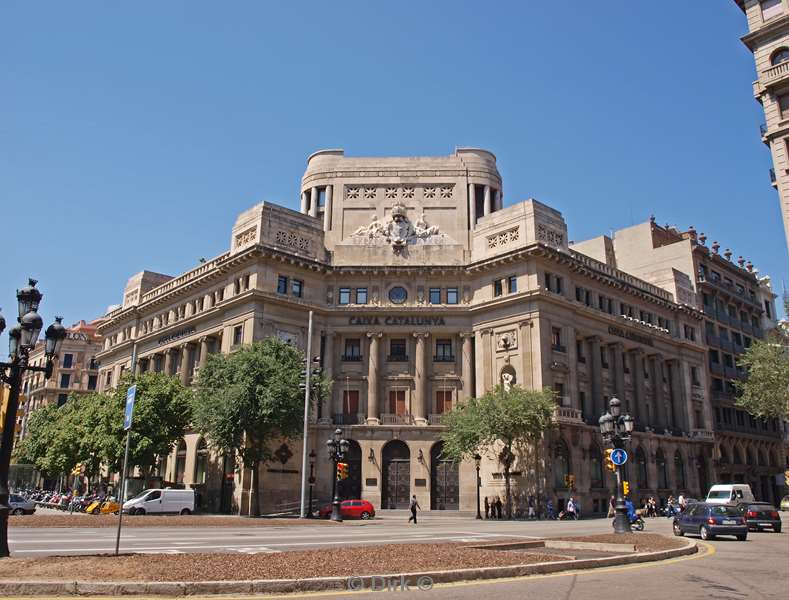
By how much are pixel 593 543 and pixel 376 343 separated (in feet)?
111

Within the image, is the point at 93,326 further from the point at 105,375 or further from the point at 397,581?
the point at 397,581

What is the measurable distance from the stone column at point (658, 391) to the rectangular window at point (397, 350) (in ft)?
81.2

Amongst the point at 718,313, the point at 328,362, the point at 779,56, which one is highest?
the point at 779,56

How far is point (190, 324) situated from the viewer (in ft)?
191

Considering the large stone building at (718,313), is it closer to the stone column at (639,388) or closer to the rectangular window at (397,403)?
the stone column at (639,388)

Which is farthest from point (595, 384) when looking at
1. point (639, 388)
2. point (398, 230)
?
point (398, 230)

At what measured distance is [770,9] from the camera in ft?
139

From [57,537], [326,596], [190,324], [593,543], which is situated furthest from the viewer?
[190,324]

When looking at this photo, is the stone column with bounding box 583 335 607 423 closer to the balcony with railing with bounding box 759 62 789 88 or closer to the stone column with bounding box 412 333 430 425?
the stone column with bounding box 412 333 430 425

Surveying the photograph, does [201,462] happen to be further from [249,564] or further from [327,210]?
[249,564]

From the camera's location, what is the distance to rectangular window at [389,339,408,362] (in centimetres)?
5350

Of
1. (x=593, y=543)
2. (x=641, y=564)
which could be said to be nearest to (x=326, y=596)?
(x=641, y=564)

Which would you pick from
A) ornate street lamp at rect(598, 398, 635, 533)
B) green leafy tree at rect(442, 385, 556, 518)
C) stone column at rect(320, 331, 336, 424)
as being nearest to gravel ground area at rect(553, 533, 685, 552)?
ornate street lamp at rect(598, 398, 635, 533)

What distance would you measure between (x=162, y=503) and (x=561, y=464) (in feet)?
88.6
